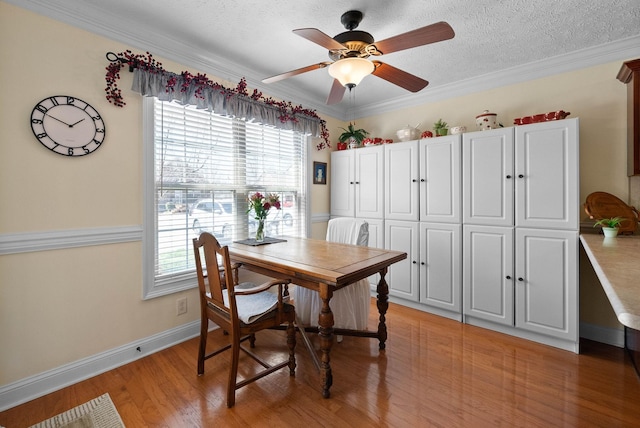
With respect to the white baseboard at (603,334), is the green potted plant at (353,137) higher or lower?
higher

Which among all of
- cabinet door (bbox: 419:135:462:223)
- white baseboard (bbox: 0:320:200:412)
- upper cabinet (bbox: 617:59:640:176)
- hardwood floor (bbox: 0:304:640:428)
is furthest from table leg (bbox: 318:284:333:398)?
upper cabinet (bbox: 617:59:640:176)

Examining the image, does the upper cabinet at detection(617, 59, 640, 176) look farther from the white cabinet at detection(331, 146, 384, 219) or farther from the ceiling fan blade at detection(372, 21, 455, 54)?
the white cabinet at detection(331, 146, 384, 219)

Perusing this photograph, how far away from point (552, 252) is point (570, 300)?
40cm

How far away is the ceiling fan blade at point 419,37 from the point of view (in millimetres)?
1520

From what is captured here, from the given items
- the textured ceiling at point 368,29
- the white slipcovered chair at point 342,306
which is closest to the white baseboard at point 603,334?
the white slipcovered chair at point 342,306

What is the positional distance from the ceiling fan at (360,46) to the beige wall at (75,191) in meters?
1.41

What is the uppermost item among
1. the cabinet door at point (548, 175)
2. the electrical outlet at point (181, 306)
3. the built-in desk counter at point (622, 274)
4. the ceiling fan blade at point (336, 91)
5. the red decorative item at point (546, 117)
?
the ceiling fan blade at point (336, 91)

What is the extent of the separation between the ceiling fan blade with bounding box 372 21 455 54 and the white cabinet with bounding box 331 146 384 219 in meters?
1.79

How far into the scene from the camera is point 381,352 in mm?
2375

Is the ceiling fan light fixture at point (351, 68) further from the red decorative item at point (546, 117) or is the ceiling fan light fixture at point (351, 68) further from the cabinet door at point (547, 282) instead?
the cabinet door at point (547, 282)

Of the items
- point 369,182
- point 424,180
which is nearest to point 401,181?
point 424,180

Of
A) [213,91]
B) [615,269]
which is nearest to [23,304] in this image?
[213,91]

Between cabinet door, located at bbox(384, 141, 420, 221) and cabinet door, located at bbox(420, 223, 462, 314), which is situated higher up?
cabinet door, located at bbox(384, 141, 420, 221)

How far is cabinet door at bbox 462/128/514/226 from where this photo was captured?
8.65 ft
